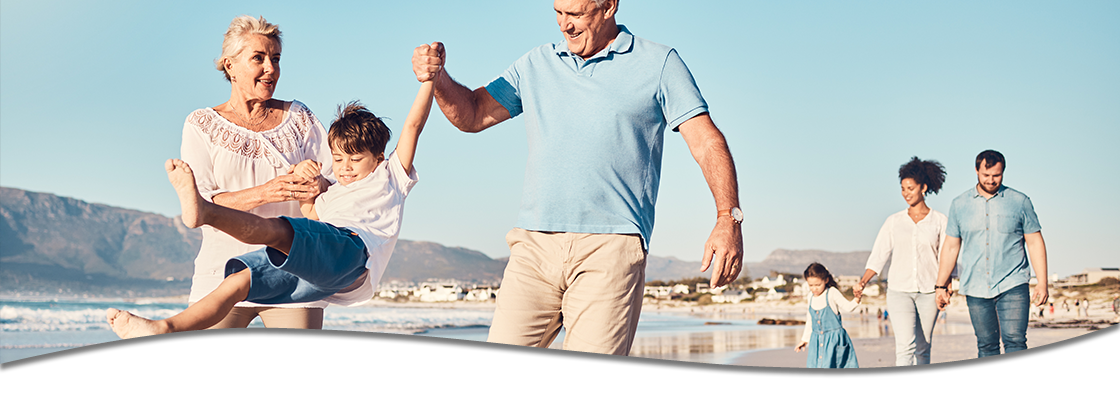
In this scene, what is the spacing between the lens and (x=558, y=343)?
2.21 meters

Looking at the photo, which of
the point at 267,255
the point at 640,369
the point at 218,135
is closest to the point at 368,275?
the point at 267,255

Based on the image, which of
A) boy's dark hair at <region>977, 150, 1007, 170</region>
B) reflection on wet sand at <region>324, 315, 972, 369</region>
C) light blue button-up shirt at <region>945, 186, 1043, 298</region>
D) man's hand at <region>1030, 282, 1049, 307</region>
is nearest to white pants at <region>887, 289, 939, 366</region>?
light blue button-up shirt at <region>945, 186, 1043, 298</region>

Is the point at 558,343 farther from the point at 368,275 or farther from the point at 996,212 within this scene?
the point at 996,212

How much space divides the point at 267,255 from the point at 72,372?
2.76 feet

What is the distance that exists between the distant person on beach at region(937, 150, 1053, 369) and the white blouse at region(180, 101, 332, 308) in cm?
285

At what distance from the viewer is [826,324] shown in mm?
4262

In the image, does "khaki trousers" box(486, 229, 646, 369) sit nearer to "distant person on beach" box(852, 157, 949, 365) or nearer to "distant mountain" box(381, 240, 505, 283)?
"distant mountain" box(381, 240, 505, 283)

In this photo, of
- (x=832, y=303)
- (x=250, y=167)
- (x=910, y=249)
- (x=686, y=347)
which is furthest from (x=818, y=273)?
(x=250, y=167)

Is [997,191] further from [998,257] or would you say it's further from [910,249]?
[910,249]

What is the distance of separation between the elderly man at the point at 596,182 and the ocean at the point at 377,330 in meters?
0.20

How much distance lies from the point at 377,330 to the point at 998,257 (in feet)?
8.71

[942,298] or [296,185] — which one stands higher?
[296,185]

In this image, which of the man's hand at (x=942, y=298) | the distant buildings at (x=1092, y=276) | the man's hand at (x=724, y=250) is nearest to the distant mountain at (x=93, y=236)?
the man's hand at (x=724, y=250)

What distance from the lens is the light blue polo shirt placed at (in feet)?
6.54
